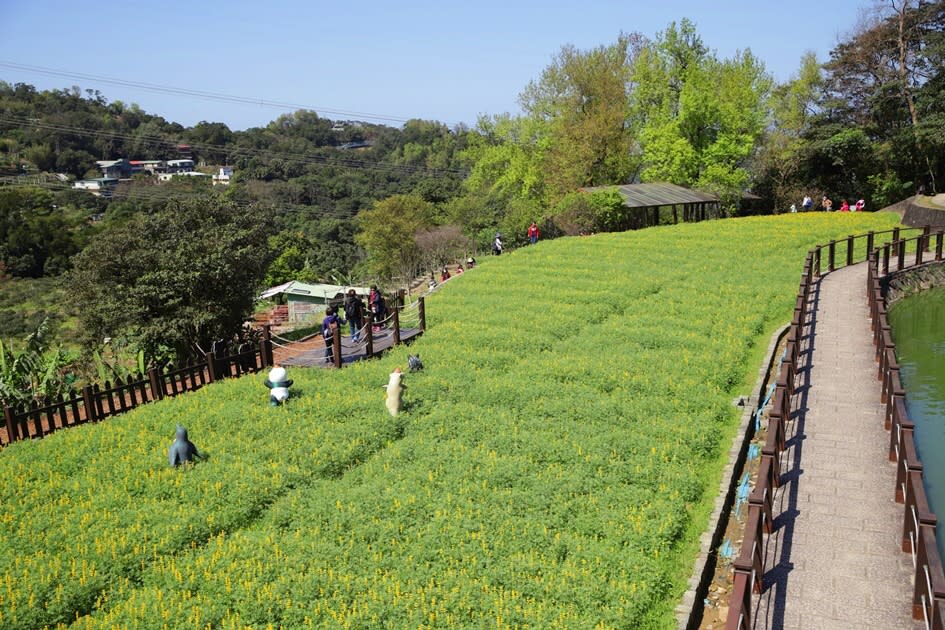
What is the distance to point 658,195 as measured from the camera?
42656mm

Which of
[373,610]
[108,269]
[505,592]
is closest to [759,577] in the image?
[505,592]

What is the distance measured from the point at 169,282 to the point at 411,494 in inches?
596

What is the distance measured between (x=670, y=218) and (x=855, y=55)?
53.4 ft

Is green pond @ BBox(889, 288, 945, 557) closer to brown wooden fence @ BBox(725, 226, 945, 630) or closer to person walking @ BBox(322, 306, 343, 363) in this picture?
brown wooden fence @ BBox(725, 226, 945, 630)

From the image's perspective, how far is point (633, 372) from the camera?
16484mm

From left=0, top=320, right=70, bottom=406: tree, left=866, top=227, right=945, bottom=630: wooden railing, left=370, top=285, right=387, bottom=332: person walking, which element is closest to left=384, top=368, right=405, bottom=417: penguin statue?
left=370, top=285, right=387, bottom=332: person walking

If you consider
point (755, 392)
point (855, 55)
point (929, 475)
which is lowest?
point (929, 475)

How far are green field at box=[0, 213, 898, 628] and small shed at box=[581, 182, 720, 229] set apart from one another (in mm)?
21609

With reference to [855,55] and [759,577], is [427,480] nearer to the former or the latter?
[759,577]

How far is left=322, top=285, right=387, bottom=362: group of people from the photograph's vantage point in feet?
61.9

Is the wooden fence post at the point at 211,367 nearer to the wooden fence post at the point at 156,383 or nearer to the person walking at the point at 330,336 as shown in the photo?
the wooden fence post at the point at 156,383

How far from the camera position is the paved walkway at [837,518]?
824 cm

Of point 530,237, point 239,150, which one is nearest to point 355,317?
point 530,237

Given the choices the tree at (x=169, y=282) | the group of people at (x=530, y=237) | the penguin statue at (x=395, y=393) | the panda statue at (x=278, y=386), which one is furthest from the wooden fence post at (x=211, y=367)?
the group of people at (x=530, y=237)
